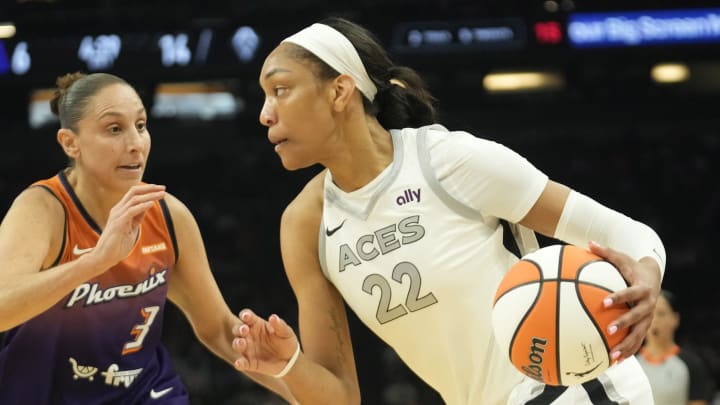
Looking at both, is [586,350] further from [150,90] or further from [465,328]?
[150,90]

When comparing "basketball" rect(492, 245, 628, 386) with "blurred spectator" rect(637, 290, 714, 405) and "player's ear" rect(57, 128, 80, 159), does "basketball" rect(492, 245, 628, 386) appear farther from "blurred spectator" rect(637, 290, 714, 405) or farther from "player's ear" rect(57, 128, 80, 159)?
"blurred spectator" rect(637, 290, 714, 405)

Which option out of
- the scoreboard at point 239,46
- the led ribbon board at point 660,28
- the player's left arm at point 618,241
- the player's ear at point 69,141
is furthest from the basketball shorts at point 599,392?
the led ribbon board at point 660,28

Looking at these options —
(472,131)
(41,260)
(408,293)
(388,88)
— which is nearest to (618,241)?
(408,293)

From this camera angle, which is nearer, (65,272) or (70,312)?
(65,272)

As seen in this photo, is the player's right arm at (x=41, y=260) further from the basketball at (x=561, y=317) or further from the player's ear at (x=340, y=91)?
the basketball at (x=561, y=317)

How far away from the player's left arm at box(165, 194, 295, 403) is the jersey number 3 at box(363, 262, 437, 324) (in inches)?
24.7

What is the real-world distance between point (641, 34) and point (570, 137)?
12.5 ft

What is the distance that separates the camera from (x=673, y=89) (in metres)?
13.2

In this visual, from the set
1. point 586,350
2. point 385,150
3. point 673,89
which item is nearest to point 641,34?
point 673,89

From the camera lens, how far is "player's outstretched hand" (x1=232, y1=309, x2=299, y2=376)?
314 cm

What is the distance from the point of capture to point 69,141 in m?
3.54

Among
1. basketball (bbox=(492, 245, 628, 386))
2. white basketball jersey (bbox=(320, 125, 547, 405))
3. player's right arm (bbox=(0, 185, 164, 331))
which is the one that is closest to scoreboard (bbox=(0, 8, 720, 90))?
white basketball jersey (bbox=(320, 125, 547, 405))

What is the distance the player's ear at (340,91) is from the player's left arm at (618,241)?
686mm

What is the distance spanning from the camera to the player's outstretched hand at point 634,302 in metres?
2.77
